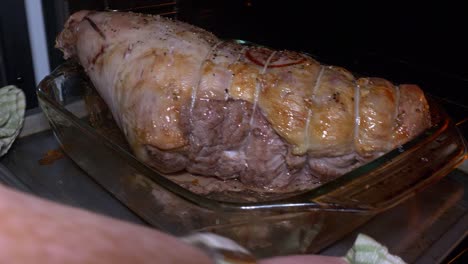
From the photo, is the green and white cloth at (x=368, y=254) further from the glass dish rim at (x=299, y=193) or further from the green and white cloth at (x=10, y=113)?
the green and white cloth at (x=10, y=113)

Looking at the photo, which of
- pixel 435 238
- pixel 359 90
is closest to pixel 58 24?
pixel 359 90

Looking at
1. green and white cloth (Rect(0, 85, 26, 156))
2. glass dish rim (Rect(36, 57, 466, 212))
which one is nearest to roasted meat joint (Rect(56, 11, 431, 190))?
glass dish rim (Rect(36, 57, 466, 212))

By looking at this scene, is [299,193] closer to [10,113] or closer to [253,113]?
[253,113]

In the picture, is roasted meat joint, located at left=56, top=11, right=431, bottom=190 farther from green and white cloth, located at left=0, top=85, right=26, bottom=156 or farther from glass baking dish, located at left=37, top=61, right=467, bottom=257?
green and white cloth, located at left=0, top=85, right=26, bottom=156

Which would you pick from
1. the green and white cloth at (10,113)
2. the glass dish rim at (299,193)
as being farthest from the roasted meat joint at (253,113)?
the green and white cloth at (10,113)

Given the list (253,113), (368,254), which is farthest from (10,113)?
(368,254)

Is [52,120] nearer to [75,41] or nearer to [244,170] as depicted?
[75,41]

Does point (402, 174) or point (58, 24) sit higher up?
point (58, 24)
